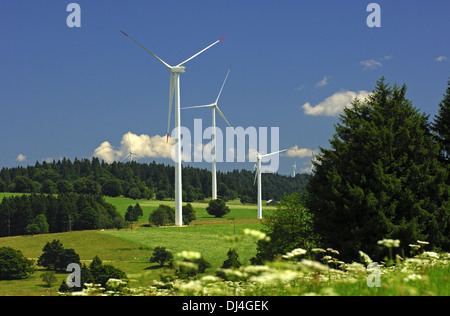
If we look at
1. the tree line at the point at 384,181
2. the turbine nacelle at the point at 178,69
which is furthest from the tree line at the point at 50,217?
the tree line at the point at 384,181

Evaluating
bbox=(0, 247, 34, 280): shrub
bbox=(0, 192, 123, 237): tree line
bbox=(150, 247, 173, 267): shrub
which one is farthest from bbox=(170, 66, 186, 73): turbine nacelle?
bbox=(0, 192, 123, 237): tree line

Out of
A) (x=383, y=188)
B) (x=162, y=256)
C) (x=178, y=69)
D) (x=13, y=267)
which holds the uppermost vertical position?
(x=178, y=69)

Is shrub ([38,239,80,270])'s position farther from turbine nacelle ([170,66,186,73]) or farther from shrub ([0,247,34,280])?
turbine nacelle ([170,66,186,73])

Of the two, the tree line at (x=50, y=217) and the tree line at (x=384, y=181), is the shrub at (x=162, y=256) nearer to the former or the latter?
the tree line at (x=384, y=181)

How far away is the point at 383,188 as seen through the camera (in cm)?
3656

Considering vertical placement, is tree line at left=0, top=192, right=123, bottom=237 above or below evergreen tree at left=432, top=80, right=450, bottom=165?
below

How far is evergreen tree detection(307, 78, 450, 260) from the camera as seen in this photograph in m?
36.0

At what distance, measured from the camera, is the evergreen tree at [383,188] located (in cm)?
3603

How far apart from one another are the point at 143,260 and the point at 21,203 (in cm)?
10611

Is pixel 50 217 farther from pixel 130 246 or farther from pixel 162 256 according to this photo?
pixel 162 256

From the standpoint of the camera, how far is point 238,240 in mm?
8516

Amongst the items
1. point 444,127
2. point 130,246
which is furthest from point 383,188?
point 130,246
